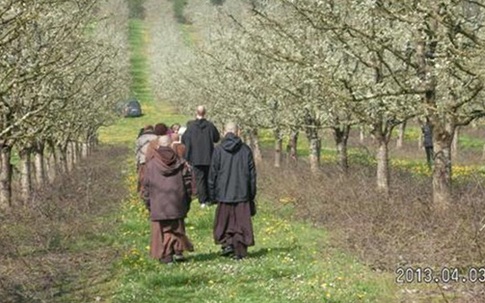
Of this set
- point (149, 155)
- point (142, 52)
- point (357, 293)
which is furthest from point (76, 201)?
point (142, 52)

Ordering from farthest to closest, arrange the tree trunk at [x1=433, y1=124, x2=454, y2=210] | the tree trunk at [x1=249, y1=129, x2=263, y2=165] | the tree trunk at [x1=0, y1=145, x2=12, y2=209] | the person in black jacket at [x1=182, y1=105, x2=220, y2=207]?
the tree trunk at [x1=249, y1=129, x2=263, y2=165], the tree trunk at [x1=0, y1=145, x2=12, y2=209], the person in black jacket at [x1=182, y1=105, x2=220, y2=207], the tree trunk at [x1=433, y1=124, x2=454, y2=210]

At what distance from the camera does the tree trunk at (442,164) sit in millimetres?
14281

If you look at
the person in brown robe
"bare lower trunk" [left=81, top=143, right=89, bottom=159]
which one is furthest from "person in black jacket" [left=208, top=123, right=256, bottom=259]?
"bare lower trunk" [left=81, top=143, right=89, bottom=159]

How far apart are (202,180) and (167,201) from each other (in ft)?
21.1

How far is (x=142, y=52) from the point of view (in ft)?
458

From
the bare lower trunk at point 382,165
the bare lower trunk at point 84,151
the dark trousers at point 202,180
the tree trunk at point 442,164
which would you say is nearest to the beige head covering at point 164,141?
the tree trunk at point 442,164

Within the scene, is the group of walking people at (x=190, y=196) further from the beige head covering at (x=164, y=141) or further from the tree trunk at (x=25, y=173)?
the tree trunk at (x=25, y=173)

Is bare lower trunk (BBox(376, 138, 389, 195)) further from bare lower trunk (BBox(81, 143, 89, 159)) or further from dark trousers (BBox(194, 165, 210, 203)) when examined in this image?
bare lower trunk (BBox(81, 143, 89, 159))

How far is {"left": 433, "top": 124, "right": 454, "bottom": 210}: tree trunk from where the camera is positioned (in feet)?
46.9

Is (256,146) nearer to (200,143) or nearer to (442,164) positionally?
(200,143)

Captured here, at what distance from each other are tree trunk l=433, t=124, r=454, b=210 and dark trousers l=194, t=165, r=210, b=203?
251 inches

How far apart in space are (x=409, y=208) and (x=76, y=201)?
405 inches

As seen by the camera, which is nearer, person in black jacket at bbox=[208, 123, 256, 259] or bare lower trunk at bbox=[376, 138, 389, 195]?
person in black jacket at bbox=[208, 123, 256, 259]

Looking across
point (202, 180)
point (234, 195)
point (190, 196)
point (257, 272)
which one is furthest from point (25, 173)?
point (257, 272)
